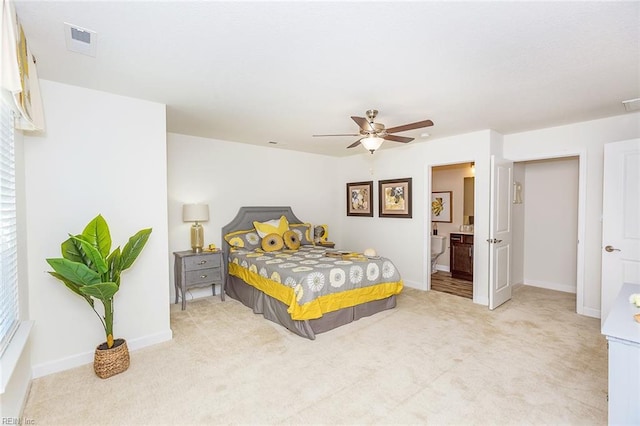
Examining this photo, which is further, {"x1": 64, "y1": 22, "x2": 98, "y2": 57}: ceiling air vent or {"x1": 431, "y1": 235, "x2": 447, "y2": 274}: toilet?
{"x1": 431, "y1": 235, "x2": 447, "y2": 274}: toilet

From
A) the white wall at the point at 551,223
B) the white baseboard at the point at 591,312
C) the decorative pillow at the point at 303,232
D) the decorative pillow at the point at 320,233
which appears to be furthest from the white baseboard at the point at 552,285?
the decorative pillow at the point at 303,232

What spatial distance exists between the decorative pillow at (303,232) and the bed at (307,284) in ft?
1.78

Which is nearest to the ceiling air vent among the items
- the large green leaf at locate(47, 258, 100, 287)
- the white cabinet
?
the large green leaf at locate(47, 258, 100, 287)

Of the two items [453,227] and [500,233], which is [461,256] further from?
[500,233]

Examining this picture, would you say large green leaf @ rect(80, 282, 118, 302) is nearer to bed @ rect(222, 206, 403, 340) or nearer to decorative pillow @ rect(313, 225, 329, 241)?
bed @ rect(222, 206, 403, 340)

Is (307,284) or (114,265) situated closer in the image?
(114,265)

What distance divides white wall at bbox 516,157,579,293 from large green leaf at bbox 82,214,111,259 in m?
6.14

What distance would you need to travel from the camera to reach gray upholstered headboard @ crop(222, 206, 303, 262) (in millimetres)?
4988

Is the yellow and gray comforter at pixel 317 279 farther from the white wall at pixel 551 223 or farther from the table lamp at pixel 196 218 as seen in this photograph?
the white wall at pixel 551 223

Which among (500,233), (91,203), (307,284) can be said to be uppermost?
(91,203)

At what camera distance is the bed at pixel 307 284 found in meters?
3.24

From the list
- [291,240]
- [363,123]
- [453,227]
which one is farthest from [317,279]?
[453,227]

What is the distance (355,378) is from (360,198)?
400 centimetres

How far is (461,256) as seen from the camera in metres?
5.76
